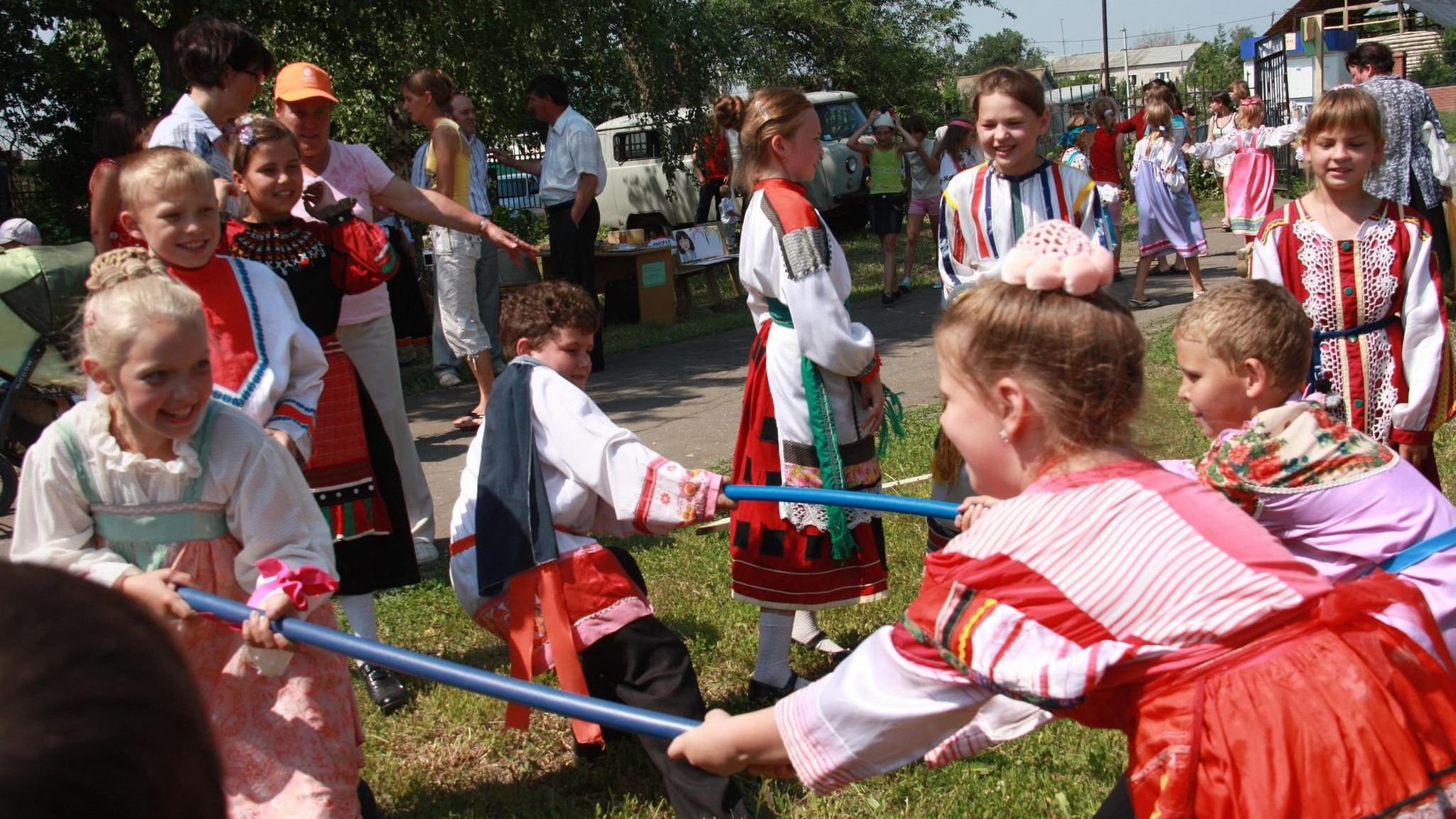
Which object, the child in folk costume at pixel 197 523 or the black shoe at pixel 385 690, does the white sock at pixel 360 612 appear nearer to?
the black shoe at pixel 385 690

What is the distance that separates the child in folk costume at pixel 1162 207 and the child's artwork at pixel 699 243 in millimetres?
4222

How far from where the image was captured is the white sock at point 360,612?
14.2ft

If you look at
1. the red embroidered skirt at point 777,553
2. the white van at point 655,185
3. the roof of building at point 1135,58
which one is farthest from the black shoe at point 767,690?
the roof of building at point 1135,58

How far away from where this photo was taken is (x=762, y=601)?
4.23m

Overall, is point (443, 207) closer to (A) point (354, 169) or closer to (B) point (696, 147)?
(A) point (354, 169)

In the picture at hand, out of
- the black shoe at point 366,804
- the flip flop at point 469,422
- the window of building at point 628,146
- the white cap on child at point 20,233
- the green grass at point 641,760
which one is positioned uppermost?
the window of building at point 628,146

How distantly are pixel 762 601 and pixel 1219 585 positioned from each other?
2547 mm

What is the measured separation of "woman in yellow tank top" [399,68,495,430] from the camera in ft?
26.2

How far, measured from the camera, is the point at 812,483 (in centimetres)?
422

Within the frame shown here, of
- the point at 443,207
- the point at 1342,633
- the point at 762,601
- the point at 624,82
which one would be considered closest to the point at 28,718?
the point at 1342,633

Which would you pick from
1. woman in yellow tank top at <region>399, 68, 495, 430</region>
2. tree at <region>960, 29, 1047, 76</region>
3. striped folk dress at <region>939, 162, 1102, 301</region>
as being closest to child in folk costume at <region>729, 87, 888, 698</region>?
striped folk dress at <region>939, 162, 1102, 301</region>

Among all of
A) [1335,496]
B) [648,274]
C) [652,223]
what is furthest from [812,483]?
[652,223]

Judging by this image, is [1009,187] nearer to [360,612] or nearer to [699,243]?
[360,612]

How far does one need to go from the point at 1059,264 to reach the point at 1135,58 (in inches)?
5382
